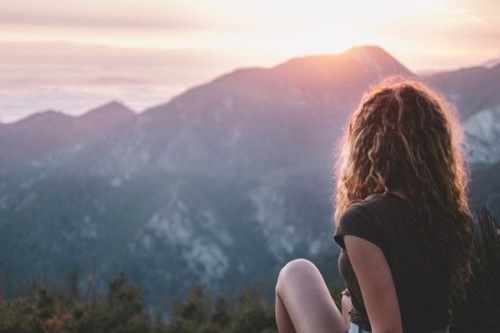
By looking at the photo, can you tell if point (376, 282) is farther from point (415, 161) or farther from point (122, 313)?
point (122, 313)

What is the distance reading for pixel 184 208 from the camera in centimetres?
14800

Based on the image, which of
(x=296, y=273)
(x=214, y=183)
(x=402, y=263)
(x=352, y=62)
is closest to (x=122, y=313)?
(x=296, y=273)

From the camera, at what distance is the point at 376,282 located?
2088mm

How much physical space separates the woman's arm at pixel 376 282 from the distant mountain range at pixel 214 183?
11367 cm

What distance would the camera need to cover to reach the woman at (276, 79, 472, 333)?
6.90 feet

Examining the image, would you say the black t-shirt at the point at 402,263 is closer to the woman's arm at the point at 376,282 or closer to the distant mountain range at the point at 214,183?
the woman's arm at the point at 376,282

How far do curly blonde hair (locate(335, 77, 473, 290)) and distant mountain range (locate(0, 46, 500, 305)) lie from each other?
11345 cm

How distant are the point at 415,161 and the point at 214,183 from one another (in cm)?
15898

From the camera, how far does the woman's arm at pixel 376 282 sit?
2084 millimetres

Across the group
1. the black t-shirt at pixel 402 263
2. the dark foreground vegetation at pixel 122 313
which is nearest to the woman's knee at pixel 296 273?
the black t-shirt at pixel 402 263

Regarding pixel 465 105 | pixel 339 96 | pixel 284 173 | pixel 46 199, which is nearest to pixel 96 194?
pixel 46 199

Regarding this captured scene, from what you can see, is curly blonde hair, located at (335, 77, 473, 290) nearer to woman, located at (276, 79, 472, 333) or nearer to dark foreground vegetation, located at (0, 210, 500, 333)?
woman, located at (276, 79, 472, 333)

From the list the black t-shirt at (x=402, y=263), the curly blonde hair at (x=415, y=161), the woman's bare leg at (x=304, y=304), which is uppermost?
the curly blonde hair at (x=415, y=161)

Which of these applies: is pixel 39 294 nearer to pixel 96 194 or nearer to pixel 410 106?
pixel 410 106
